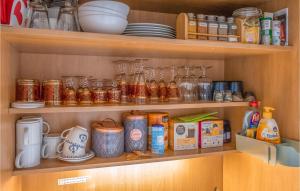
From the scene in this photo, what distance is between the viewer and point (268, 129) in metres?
1.12

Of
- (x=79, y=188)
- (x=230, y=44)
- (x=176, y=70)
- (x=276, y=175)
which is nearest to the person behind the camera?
(x=230, y=44)

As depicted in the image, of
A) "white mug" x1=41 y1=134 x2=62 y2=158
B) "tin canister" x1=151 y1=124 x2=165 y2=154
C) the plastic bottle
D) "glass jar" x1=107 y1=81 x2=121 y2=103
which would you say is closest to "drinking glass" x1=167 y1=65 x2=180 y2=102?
"tin canister" x1=151 y1=124 x2=165 y2=154

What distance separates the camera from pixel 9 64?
34.8 inches

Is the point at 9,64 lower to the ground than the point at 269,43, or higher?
lower

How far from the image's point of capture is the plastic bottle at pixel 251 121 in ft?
3.96

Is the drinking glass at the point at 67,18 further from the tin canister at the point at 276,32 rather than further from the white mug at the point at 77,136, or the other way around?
the tin canister at the point at 276,32

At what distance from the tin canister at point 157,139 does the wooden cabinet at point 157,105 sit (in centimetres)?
6

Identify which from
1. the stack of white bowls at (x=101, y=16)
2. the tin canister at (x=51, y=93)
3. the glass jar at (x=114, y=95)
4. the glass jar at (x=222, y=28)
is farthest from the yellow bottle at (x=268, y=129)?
the tin canister at (x=51, y=93)

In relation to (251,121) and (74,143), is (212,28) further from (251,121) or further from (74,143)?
(74,143)

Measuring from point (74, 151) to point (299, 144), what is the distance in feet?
3.25

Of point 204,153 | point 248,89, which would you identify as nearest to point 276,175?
point 204,153

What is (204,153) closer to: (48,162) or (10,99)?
(48,162)

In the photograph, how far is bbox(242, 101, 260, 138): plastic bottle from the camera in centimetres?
121

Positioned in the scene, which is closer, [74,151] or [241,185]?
[74,151]
